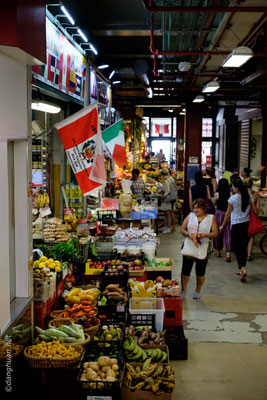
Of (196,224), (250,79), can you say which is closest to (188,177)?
(250,79)

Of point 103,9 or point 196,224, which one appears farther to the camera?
point 103,9

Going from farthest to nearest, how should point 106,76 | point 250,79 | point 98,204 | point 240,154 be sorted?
point 240,154
point 250,79
point 106,76
point 98,204

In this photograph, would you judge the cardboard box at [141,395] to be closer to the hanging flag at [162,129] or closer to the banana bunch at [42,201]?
the banana bunch at [42,201]

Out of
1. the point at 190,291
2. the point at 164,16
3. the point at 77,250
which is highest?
the point at 164,16

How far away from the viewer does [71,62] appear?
7.68 metres

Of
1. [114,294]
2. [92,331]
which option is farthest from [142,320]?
[92,331]

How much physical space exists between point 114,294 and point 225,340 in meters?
1.72

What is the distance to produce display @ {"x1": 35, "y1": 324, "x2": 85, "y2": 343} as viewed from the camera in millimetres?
4738

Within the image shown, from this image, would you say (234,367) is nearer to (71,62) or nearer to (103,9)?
(71,62)

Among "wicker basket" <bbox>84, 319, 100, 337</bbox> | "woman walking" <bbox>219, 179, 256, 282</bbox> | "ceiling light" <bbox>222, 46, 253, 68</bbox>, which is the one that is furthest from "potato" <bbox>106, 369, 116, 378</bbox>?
"woman walking" <bbox>219, 179, 256, 282</bbox>

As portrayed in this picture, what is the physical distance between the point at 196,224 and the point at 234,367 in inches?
101

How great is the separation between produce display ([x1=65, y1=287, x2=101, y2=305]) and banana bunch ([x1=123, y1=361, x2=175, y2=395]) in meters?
1.63

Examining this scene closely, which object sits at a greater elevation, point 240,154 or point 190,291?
point 240,154

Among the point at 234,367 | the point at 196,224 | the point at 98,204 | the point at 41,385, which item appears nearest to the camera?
the point at 41,385
